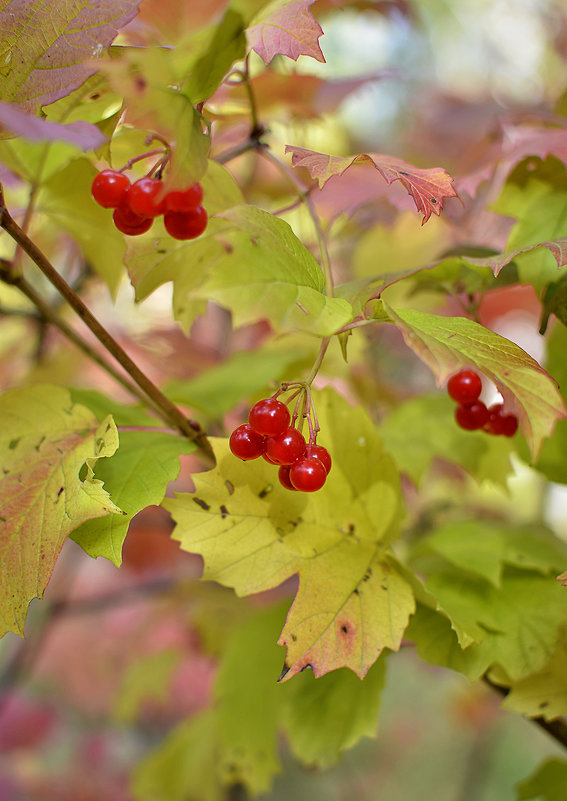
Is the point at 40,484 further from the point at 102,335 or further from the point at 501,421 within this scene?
the point at 501,421

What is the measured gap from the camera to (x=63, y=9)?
53 cm

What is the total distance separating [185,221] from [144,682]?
4.23 feet

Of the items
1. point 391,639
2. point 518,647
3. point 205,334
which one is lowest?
point 205,334

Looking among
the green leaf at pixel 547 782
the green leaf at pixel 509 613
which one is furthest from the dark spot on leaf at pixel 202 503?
the green leaf at pixel 547 782

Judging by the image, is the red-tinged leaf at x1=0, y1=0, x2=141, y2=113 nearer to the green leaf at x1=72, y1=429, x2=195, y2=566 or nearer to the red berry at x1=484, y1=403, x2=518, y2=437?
the green leaf at x1=72, y1=429, x2=195, y2=566

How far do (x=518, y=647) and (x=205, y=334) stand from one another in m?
1.68

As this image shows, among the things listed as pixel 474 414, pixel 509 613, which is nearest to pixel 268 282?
pixel 474 414

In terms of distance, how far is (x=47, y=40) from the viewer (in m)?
0.53

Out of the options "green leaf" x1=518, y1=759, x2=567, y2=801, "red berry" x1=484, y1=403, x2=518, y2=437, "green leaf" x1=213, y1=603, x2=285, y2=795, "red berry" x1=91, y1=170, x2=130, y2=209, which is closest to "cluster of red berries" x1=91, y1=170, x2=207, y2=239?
"red berry" x1=91, y1=170, x2=130, y2=209

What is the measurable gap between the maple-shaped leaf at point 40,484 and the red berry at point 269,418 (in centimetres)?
13

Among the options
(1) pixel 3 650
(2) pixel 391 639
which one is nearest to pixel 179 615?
(2) pixel 391 639

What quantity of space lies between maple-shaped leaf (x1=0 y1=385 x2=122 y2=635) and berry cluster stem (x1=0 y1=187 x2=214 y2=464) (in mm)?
67

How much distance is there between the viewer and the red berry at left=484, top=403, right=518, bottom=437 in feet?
2.22

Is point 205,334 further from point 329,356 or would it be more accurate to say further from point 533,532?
point 533,532
